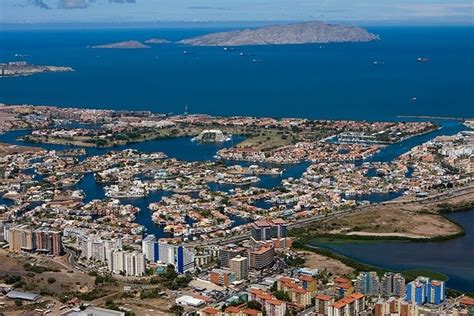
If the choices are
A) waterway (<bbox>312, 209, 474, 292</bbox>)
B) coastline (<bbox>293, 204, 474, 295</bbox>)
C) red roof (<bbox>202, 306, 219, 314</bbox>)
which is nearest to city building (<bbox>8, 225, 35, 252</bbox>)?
coastline (<bbox>293, 204, 474, 295</bbox>)

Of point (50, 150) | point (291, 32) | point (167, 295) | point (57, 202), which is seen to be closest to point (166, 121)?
point (50, 150)

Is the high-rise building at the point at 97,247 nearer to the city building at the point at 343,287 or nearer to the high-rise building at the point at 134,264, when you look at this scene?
the high-rise building at the point at 134,264

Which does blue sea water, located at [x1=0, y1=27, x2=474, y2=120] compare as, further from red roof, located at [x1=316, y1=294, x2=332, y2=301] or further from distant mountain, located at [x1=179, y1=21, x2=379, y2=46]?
red roof, located at [x1=316, y1=294, x2=332, y2=301]

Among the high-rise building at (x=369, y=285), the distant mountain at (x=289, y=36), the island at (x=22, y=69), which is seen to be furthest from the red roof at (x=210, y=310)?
the distant mountain at (x=289, y=36)

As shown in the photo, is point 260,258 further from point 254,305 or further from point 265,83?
point 265,83

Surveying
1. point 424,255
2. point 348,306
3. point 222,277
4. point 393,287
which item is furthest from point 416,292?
point 222,277

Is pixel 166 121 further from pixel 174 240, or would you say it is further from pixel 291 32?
pixel 291 32
